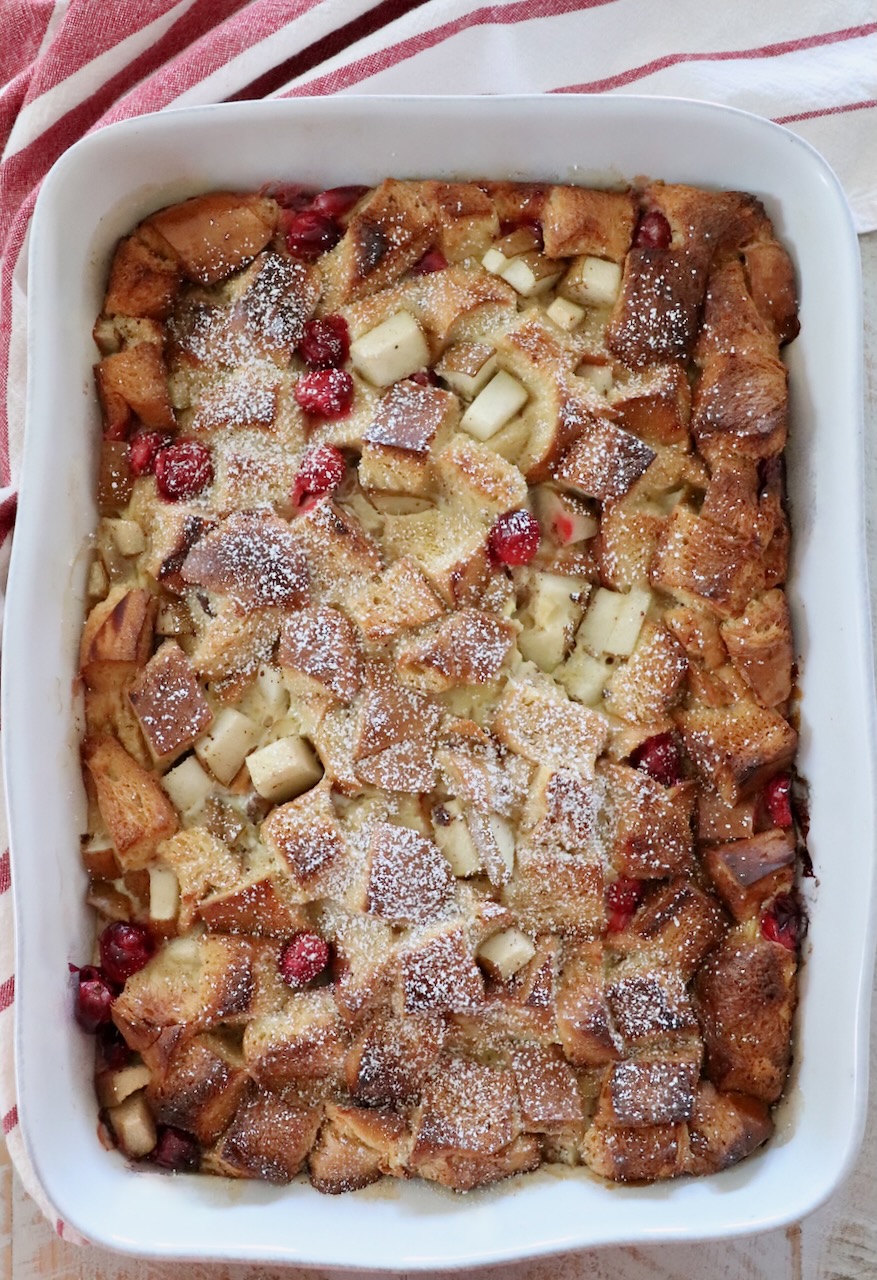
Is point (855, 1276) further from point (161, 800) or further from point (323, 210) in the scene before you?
point (323, 210)

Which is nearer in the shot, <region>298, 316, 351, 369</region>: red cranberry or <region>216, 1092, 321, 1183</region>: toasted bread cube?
<region>216, 1092, 321, 1183</region>: toasted bread cube

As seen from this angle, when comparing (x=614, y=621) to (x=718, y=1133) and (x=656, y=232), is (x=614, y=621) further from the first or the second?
(x=718, y=1133)

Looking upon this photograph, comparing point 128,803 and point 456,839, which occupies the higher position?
point 128,803

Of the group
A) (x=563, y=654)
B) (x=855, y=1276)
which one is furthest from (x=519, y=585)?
(x=855, y=1276)

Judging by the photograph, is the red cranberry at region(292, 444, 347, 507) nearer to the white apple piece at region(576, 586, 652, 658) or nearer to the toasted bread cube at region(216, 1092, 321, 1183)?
the white apple piece at region(576, 586, 652, 658)

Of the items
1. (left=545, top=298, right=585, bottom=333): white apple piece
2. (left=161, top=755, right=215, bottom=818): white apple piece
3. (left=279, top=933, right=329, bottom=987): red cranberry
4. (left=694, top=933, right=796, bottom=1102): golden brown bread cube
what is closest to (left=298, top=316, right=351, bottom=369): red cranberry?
(left=545, top=298, right=585, bottom=333): white apple piece

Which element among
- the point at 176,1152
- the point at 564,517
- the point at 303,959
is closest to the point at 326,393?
the point at 564,517
